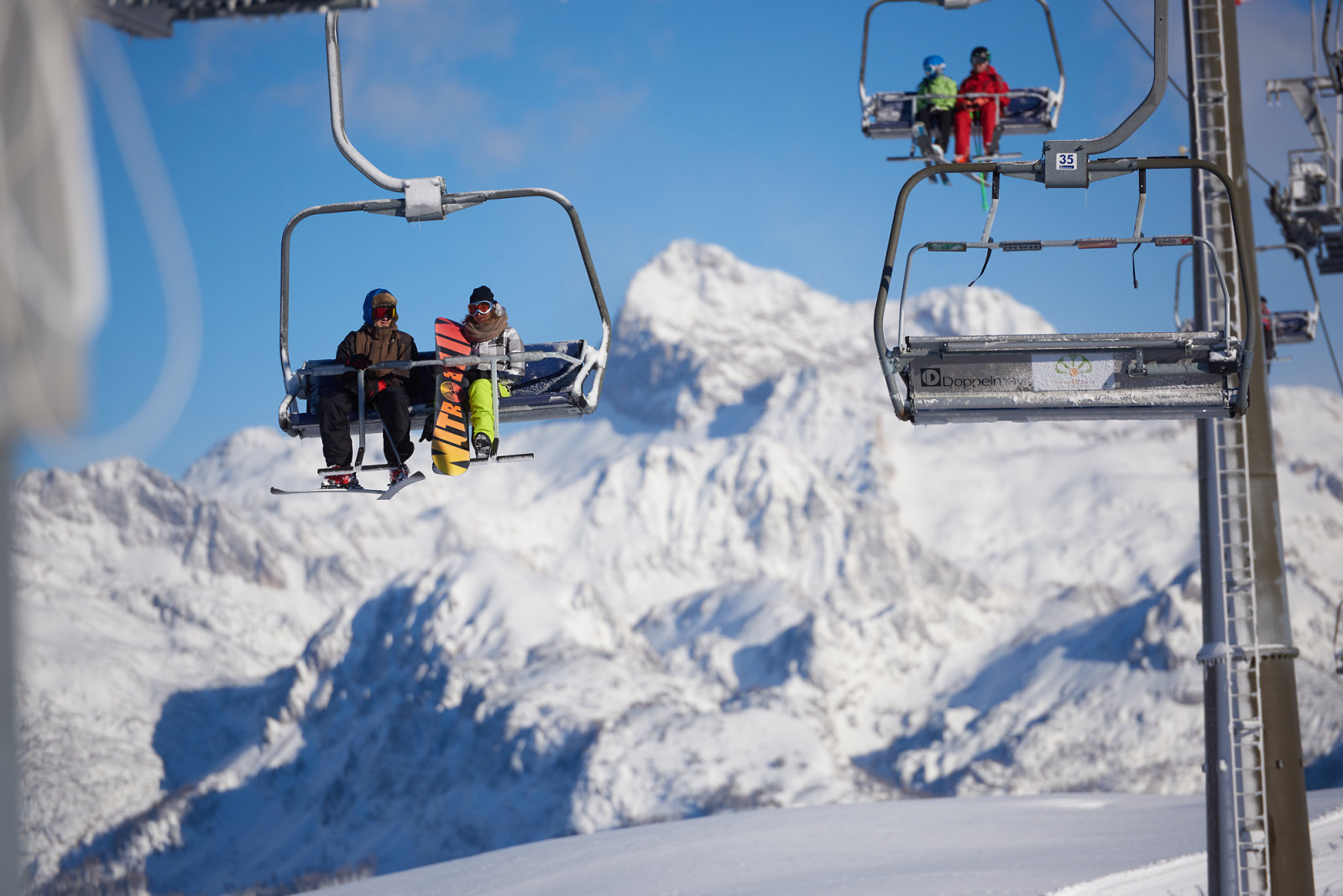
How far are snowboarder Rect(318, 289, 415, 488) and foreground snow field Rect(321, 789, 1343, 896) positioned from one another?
12.4 meters

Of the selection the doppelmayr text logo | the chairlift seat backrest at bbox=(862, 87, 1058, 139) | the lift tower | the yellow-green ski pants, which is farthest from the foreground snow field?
the yellow-green ski pants

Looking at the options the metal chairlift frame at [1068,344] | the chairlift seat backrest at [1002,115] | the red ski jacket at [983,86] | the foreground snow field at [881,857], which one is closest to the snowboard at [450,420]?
the metal chairlift frame at [1068,344]

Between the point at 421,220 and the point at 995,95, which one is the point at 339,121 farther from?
the point at 995,95

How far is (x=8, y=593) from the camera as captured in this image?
323 centimetres

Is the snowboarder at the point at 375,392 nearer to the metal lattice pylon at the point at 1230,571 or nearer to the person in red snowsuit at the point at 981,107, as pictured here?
the metal lattice pylon at the point at 1230,571

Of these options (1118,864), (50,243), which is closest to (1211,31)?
(50,243)

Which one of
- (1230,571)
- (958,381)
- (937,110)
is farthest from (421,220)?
(937,110)

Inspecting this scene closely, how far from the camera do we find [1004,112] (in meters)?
17.5

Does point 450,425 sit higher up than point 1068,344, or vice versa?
point 1068,344

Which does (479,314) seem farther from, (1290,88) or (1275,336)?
(1275,336)

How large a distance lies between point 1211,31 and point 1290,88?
13.4 m

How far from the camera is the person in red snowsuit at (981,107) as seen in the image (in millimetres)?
17188

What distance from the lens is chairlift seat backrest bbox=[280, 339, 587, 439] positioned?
10.7 m

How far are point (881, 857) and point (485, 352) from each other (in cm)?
1725
